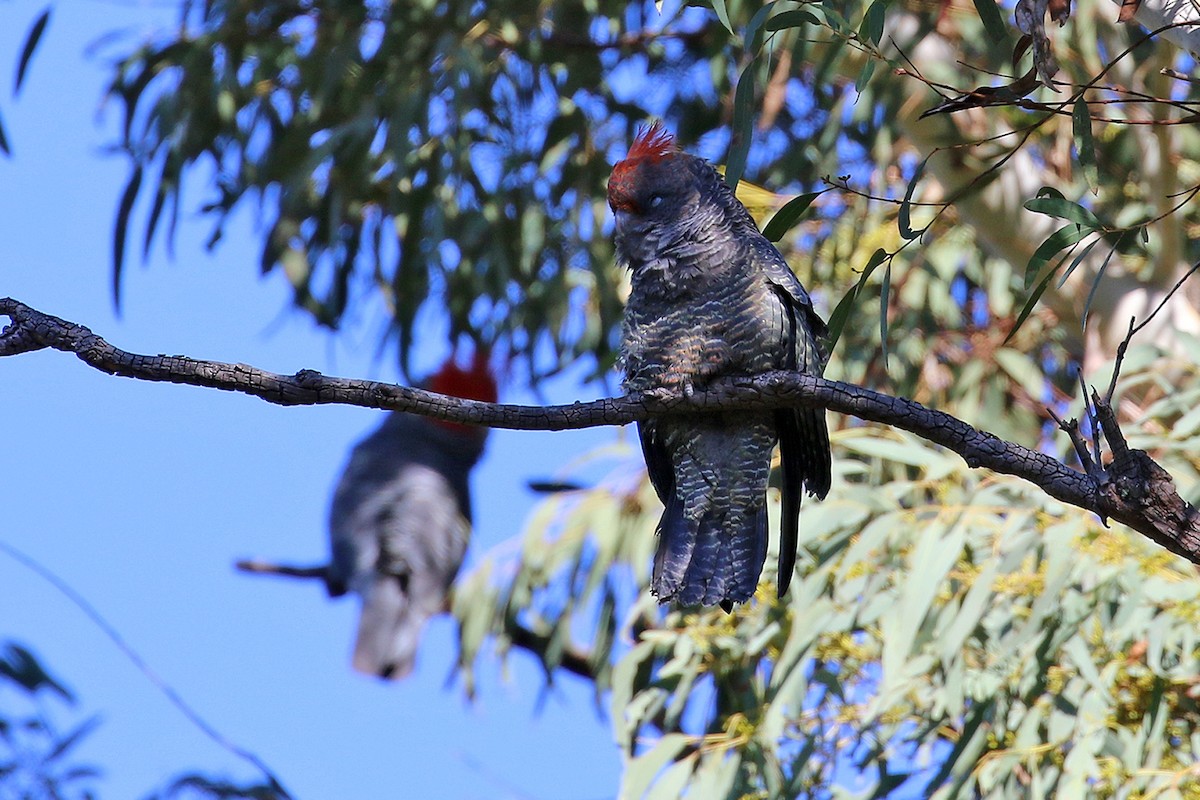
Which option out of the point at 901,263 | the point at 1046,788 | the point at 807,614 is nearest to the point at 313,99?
the point at 901,263

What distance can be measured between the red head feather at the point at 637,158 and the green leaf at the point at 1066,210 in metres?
0.85

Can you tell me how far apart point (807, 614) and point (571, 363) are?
197 cm

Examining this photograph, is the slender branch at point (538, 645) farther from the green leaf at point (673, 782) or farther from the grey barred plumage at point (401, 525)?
the green leaf at point (673, 782)

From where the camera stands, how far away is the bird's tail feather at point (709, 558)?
84.7 inches

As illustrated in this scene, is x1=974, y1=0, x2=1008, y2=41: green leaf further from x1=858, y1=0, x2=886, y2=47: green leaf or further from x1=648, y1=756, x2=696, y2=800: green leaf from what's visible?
x1=648, y1=756, x2=696, y2=800: green leaf

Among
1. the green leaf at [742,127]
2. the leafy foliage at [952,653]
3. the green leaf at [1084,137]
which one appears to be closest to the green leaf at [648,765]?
the leafy foliage at [952,653]

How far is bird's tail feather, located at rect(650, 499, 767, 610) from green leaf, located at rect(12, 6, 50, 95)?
86.8 inches

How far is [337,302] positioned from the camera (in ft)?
15.4

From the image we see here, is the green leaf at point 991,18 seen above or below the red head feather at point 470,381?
below

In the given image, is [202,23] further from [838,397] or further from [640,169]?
[838,397]

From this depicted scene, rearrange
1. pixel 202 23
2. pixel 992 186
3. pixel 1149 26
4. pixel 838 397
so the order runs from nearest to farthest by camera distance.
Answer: pixel 838 397, pixel 1149 26, pixel 992 186, pixel 202 23

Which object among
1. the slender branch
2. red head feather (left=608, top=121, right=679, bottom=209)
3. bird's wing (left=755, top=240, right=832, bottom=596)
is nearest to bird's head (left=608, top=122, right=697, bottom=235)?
red head feather (left=608, top=121, right=679, bottom=209)

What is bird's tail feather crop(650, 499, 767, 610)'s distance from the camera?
2.15 meters

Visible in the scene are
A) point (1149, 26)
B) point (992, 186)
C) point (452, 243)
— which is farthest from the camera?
point (452, 243)
